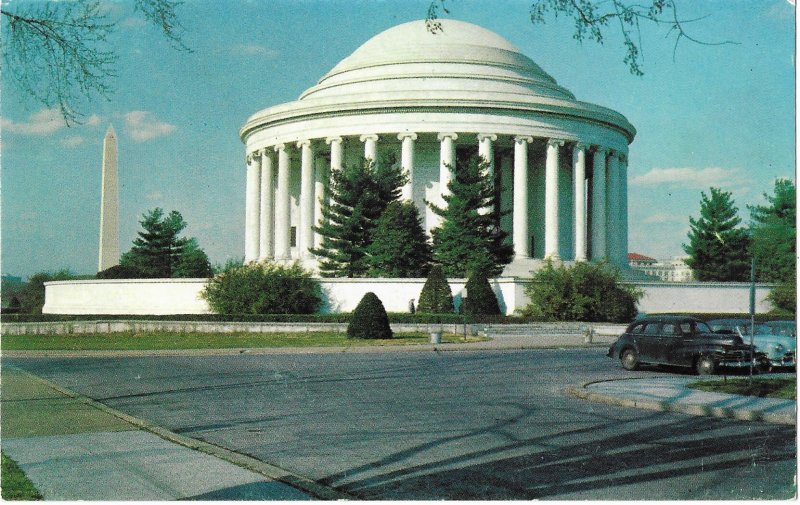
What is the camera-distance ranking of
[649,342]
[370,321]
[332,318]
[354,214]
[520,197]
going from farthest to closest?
[520,197], [354,214], [332,318], [370,321], [649,342]

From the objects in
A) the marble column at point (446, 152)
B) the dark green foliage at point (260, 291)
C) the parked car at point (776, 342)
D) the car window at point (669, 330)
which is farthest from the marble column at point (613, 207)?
the car window at point (669, 330)

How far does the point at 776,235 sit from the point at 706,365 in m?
35.3

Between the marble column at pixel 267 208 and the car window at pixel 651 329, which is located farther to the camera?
the marble column at pixel 267 208

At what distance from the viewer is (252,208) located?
6950 cm

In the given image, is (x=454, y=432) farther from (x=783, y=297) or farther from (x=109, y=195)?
(x=109, y=195)

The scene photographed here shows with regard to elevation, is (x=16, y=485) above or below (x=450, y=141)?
below

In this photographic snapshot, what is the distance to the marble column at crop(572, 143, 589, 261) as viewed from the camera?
62719 mm

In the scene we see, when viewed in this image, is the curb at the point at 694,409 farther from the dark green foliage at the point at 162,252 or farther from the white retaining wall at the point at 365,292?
the dark green foliage at the point at 162,252

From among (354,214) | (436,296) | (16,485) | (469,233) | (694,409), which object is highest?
(354,214)

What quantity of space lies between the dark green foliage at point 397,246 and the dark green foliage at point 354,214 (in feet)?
3.40

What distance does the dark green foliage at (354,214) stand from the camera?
177 feet

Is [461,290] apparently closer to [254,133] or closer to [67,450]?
[254,133]

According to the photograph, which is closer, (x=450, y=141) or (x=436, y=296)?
(x=436, y=296)

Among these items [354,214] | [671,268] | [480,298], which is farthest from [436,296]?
[671,268]
